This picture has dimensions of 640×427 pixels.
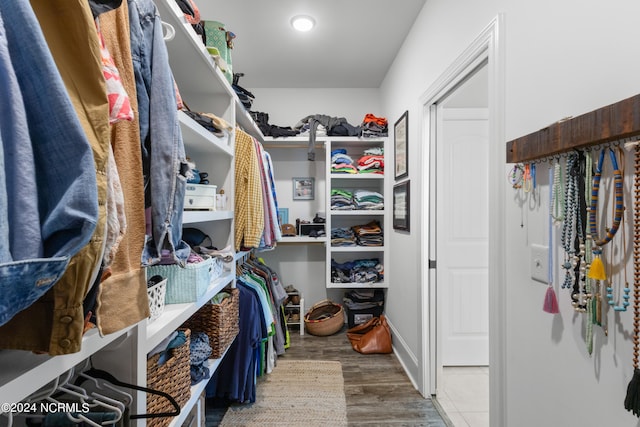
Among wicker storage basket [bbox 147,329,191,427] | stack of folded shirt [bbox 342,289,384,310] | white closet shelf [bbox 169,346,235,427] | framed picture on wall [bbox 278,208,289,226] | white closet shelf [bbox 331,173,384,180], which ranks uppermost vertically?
white closet shelf [bbox 331,173,384,180]

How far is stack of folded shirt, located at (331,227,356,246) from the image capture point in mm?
2949

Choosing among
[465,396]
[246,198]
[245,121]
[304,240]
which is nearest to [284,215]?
[304,240]

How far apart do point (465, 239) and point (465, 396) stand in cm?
113

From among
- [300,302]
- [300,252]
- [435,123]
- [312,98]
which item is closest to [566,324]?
[435,123]

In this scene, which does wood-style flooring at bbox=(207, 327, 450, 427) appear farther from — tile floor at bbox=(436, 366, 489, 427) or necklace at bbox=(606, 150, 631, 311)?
necklace at bbox=(606, 150, 631, 311)

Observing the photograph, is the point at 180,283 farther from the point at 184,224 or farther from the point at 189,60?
the point at 189,60

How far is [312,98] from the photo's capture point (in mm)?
3248

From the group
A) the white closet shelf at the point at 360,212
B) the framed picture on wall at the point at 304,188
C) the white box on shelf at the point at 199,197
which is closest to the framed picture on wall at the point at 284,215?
the framed picture on wall at the point at 304,188

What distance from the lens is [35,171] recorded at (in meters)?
0.36

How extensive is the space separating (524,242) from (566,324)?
0.28m

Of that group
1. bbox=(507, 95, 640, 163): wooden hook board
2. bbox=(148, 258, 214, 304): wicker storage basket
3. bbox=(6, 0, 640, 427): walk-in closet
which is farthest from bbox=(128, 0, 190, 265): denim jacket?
bbox=(507, 95, 640, 163): wooden hook board

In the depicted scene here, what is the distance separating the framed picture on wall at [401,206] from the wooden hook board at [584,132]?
129 cm

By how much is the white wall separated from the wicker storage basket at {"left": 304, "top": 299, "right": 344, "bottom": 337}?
191 cm

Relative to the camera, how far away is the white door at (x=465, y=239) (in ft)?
7.89
